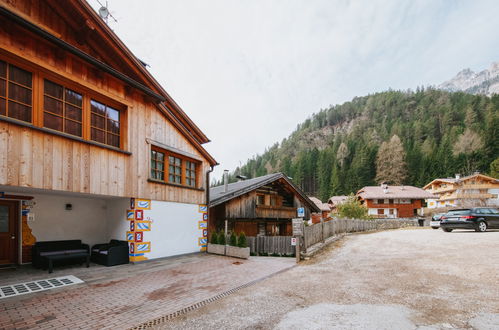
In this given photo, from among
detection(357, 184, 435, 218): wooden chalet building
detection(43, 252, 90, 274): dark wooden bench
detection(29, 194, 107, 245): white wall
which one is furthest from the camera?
detection(357, 184, 435, 218): wooden chalet building

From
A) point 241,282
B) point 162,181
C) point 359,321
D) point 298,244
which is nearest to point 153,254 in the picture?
point 162,181

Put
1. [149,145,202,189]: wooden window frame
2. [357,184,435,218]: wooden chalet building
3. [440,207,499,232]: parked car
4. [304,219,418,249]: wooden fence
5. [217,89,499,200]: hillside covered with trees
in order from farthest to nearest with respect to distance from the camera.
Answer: [217,89,499,200]: hillside covered with trees
[357,184,435,218]: wooden chalet building
[440,207,499,232]: parked car
[304,219,418,249]: wooden fence
[149,145,202,189]: wooden window frame

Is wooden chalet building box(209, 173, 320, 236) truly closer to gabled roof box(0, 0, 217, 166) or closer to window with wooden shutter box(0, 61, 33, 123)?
gabled roof box(0, 0, 217, 166)

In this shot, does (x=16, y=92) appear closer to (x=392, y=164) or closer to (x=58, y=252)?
(x=58, y=252)

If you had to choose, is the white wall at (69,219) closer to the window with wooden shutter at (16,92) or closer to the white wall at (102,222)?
the white wall at (102,222)

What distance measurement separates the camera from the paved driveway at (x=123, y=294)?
4723 mm

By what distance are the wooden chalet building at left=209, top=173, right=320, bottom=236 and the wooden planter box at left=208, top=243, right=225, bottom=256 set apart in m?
2.13

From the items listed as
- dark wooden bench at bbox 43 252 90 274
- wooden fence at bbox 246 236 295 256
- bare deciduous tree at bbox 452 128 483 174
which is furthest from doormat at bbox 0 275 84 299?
bare deciduous tree at bbox 452 128 483 174

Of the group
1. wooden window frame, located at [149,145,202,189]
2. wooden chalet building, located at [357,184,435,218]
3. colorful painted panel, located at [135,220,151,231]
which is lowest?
wooden chalet building, located at [357,184,435,218]

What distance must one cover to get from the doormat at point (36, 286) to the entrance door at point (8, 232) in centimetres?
266

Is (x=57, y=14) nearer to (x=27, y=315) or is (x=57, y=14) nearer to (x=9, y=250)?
(x=9, y=250)

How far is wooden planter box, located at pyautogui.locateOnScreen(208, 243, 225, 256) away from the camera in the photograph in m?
12.1

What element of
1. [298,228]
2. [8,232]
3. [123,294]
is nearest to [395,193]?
[298,228]

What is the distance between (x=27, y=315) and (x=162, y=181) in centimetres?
613
